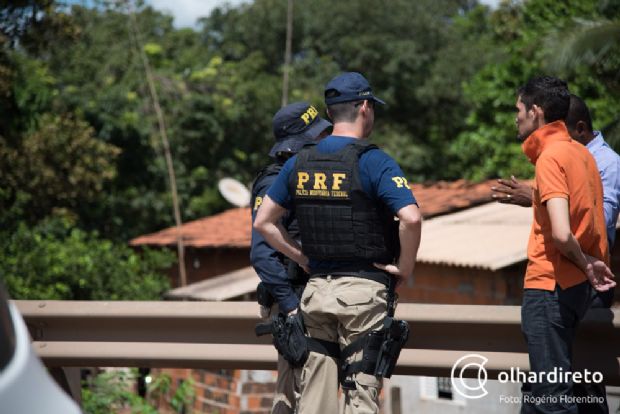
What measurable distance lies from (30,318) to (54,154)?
14.6m

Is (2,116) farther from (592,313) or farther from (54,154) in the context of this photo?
(592,313)

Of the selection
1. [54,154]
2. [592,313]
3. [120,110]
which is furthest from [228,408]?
[120,110]

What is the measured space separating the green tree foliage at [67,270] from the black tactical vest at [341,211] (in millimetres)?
9075

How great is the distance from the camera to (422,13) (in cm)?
3275

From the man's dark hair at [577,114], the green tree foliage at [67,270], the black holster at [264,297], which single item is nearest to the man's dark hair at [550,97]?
the man's dark hair at [577,114]

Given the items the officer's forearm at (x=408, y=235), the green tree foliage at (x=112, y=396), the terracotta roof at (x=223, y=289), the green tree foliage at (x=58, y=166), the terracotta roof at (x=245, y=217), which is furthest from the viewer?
the green tree foliage at (x=58, y=166)

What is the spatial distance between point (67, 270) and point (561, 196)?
11740 millimetres

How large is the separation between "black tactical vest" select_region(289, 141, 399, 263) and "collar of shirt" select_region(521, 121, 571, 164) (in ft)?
2.22

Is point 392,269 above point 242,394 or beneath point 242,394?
above

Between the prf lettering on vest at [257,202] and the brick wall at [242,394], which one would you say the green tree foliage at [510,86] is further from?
the prf lettering on vest at [257,202]

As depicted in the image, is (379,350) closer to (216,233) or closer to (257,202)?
(257,202)

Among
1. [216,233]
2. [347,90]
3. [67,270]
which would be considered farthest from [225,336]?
[216,233]

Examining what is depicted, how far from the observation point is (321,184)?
3.73 metres

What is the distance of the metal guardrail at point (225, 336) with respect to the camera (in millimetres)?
4090
